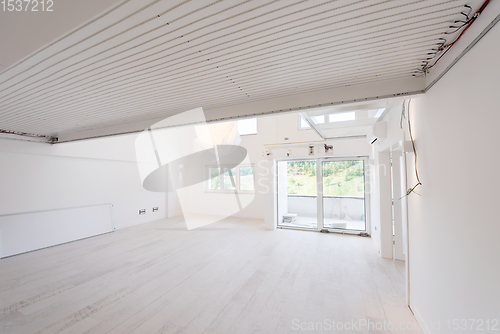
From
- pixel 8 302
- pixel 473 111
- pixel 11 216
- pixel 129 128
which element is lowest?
pixel 8 302

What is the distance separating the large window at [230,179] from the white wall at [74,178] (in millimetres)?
2229

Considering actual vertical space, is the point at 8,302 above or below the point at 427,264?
below

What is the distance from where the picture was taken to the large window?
25.4ft

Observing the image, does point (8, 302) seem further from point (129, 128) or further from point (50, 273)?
Result: point (129, 128)

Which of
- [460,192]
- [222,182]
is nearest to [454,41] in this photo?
[460,192]

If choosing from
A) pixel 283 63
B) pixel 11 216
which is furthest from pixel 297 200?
pixel 11 216

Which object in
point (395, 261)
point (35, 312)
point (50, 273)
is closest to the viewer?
point (35, 312)

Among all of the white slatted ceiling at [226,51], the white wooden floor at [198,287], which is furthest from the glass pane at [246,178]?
the white slatted ceiling at [226,51]

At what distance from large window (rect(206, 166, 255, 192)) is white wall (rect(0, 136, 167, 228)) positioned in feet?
7.31

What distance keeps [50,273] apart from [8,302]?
83cm

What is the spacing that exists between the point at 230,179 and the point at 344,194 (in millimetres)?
4030

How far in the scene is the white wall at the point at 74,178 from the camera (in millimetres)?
4527

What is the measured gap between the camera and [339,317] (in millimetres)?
2355

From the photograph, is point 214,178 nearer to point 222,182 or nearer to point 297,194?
point 222,182
